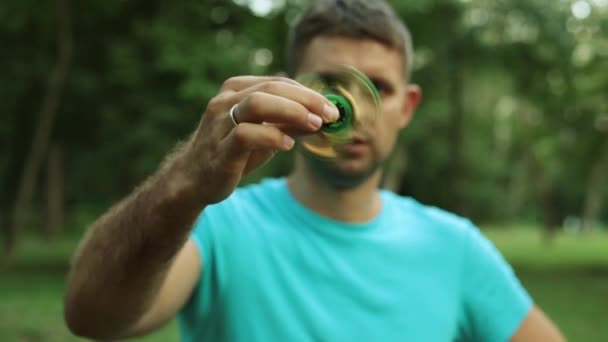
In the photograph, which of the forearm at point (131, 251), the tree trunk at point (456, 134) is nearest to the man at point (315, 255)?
the forearm at point (131, 251)

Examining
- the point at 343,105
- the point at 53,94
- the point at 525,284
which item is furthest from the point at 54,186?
the point at 343,105

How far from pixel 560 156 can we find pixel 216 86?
1116cm

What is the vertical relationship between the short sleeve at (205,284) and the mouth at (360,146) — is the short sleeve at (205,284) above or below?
below

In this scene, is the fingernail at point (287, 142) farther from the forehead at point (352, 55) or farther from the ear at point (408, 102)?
the ear at point (408, 102)

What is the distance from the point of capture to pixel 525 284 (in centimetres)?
1870

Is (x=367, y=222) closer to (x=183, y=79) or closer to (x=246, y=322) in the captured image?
(x=246, y=322)

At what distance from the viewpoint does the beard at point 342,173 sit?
2.48 meters

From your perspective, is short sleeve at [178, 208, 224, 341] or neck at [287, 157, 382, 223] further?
neck at [287, 157, 382, 223]

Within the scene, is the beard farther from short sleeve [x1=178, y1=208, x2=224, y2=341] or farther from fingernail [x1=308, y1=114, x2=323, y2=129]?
fingernail [x1=308, y1=114, x2=323, y2=129]

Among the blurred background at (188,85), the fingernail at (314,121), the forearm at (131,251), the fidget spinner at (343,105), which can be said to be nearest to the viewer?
the fingernail at (314,121)

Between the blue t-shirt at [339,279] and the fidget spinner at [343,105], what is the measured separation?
28.9 inches

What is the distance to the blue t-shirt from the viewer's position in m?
2.35

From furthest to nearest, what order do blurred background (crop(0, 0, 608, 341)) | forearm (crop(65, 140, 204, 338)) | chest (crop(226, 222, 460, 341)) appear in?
blurred background (crop(0, 0, 608, 341))
chest (crop(226, 222, 460, 341))
forearm (crop(65, 140, 204, 338))

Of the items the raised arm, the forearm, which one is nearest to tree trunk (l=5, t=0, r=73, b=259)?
the raised arm
